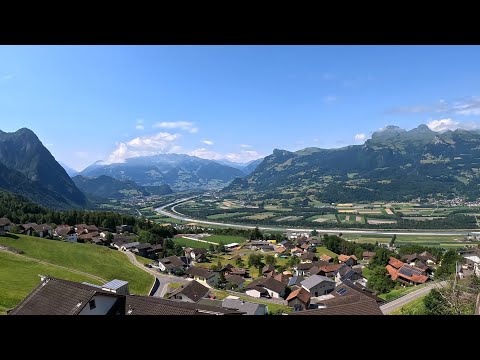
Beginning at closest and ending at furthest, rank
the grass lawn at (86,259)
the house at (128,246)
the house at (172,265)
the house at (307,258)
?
the grass lawn at (86,259)
the house at (172,265)
the house at (128,246)
the house at (307,258)

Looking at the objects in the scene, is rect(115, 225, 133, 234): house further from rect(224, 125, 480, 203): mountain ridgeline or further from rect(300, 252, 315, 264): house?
rect(224, 125, 480, 203): mountain ridgeline

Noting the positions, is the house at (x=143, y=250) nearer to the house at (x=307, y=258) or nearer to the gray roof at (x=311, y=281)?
the house at (x=307, y=258)

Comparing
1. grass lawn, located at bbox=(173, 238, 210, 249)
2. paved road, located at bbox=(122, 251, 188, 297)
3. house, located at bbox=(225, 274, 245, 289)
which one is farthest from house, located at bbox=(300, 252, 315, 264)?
paved road, located at bbox=(122, 251, 188, 297)

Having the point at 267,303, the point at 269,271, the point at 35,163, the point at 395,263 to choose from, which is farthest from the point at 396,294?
the point at 35,163

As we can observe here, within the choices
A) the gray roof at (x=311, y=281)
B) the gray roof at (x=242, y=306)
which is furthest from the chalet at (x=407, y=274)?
the gray roof at (x=242, y=306)

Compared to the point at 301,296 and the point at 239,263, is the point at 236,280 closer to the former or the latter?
the point at 301,296
